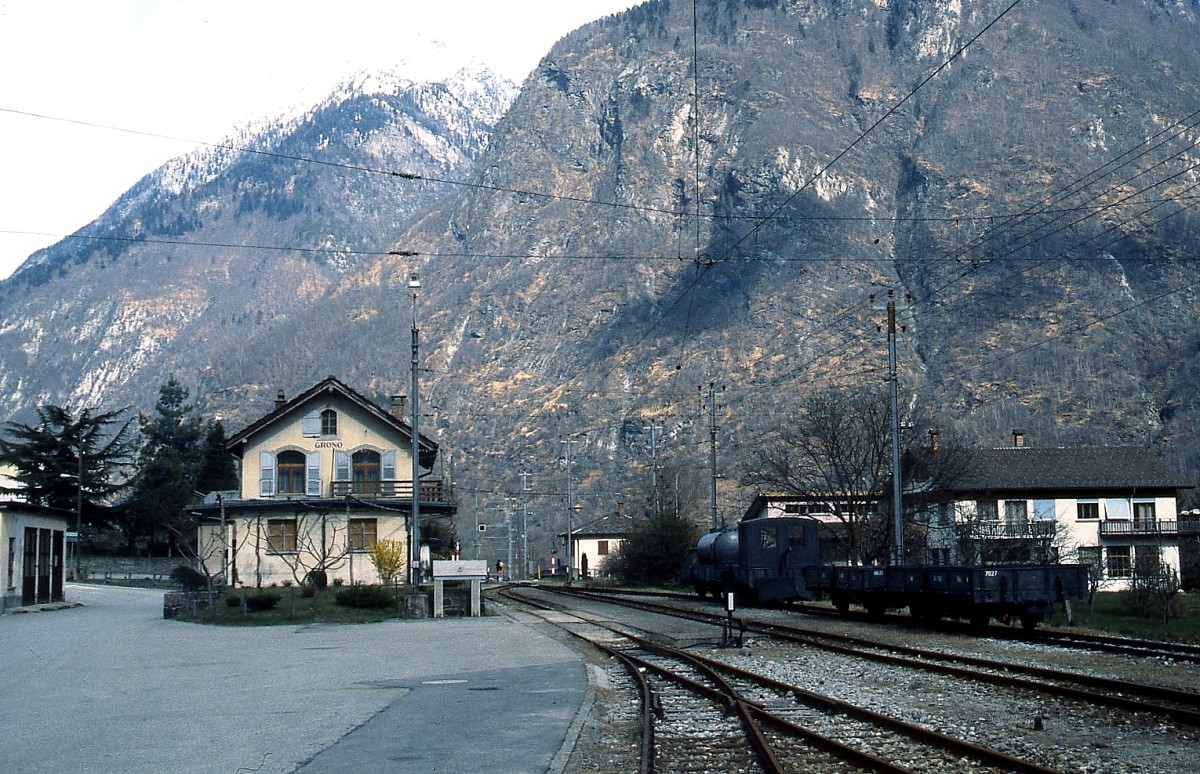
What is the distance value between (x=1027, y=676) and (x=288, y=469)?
43.1m

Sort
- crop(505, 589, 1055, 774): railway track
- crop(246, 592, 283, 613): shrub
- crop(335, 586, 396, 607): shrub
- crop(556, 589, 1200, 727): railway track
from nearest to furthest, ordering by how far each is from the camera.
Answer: crop(505, 589, 1055, 774): railway track < crop(556, 589, 1200, 727): railway track < crop(246, 592, 283, 613): shrub < crop(335, 586, 396, 607): shrub

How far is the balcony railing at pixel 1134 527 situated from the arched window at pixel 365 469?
42.1m

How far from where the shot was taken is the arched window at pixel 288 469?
56500mm

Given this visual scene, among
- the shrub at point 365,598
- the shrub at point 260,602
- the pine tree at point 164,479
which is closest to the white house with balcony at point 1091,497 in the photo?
the shrub at point 365,598

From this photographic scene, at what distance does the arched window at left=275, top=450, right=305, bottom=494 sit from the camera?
56.5 metres

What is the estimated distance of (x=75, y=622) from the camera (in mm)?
37531

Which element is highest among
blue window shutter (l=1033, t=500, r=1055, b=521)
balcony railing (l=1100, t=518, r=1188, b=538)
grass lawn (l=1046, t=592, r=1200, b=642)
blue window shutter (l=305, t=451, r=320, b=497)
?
blue window shutter (l=305, t=451, r=320, b=497)

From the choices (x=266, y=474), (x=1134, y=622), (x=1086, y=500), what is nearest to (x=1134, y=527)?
(x=1086, y=500)

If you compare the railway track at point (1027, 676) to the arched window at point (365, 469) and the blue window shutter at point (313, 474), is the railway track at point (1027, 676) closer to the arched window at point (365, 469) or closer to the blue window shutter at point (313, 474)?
the arched window at point (365, 469)

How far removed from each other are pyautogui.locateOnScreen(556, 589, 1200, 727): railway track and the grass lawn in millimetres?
6549

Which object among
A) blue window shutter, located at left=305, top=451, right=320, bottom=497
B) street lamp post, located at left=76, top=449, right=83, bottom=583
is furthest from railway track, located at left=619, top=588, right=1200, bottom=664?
street lamp post, located at left=76, top=449, right=83, bottom=583

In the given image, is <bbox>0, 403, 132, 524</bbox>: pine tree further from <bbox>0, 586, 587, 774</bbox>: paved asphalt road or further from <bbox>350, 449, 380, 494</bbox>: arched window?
<bbox>0, 586, 587, 774</bbox>: paved asphalt road

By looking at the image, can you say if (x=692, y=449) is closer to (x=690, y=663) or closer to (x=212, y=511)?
(x=212, y=511)

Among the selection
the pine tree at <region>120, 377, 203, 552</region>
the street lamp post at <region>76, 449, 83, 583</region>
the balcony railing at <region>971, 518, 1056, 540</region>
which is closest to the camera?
the balcony railing at <region>971, 518, 1056, 540</region>
